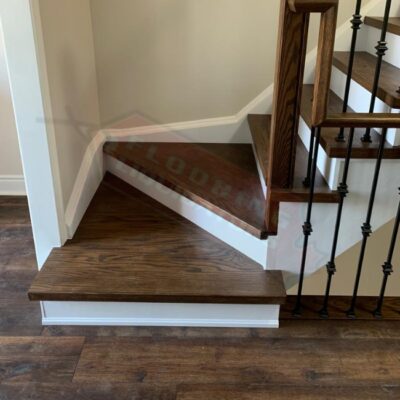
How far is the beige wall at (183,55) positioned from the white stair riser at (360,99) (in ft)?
1.11

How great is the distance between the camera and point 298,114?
5.15 ft

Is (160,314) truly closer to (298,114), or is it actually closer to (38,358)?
(38,358)

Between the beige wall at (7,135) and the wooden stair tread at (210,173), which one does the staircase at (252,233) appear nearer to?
the wooden stair tread at (210,173)

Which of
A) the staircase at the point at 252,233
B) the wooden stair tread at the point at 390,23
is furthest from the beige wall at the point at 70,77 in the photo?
the wooden stair tread at the point at 390,23

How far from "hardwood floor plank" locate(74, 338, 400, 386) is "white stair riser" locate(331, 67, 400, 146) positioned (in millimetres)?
814

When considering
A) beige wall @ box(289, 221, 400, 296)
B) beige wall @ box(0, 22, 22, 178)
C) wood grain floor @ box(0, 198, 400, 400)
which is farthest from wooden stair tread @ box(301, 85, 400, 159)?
beige wall @ box(0, 22, 22, 178)

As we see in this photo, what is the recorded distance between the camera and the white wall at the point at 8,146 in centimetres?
257

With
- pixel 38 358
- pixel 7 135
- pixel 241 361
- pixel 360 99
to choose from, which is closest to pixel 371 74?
pixel 360 99

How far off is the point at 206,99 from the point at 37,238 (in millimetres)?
1266

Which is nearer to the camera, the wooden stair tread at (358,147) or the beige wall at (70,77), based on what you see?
the wooden stair tread at (358,147)

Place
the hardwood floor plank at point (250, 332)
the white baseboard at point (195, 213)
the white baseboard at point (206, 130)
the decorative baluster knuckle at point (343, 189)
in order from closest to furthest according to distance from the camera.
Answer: the decorative baluster knuckle at point (343, 189) → the hardwood floor plank at point (250, 332) → the white baseboard at point (195, 213) → the white baseboard at point (206, 130)

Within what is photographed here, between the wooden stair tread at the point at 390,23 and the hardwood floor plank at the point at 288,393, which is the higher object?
the wooden stair tread at the point at 390,23

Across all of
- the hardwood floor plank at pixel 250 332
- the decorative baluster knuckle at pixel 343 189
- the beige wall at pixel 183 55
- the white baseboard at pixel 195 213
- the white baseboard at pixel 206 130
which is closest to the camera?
the decorative baluster knuckle at pixel 343 189

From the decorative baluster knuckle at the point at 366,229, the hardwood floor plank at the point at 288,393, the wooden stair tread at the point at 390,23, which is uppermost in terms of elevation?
the wooden stair tread at the point at 390,23
